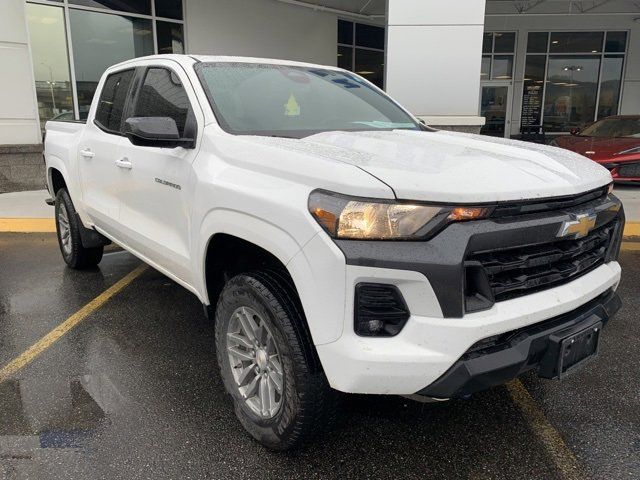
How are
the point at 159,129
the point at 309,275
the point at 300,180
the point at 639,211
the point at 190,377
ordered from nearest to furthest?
the point at 309,275 < the point at 300,180 < the point at 159,129 < the point at 190,377 < the point at 639,211

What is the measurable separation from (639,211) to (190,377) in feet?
23.5

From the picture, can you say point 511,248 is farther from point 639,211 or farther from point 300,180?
point 639,211

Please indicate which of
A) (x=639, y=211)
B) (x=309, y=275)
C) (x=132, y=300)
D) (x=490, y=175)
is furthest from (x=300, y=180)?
(x=639, y=211)

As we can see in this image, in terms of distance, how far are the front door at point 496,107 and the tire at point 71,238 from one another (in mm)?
16249

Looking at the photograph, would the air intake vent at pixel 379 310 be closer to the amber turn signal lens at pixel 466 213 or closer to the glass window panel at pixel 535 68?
the amber turn signal lens at pixel 466 213

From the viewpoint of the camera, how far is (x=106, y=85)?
4.74 metres

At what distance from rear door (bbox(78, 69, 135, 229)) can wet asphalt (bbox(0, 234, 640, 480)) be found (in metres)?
0.93

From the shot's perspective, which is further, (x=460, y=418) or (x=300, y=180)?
(x=460, y=418)

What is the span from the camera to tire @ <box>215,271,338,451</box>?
7.59 ft

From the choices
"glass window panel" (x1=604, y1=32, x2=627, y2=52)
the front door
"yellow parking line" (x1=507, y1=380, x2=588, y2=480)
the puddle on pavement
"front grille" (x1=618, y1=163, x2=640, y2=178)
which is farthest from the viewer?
the front door

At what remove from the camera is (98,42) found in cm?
1186

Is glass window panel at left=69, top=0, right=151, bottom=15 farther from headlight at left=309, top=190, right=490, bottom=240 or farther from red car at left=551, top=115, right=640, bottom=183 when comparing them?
headlight at left=309, top=190, right=490, bottom=240

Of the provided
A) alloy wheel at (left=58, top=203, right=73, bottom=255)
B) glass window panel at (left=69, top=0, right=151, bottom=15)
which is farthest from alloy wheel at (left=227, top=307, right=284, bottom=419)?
glass window panel at (left=69, top=0, right=151, bottom=15)

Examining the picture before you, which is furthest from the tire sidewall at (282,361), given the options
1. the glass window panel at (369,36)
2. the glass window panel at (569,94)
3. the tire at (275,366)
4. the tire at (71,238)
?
the glass window panel at (569,94)
